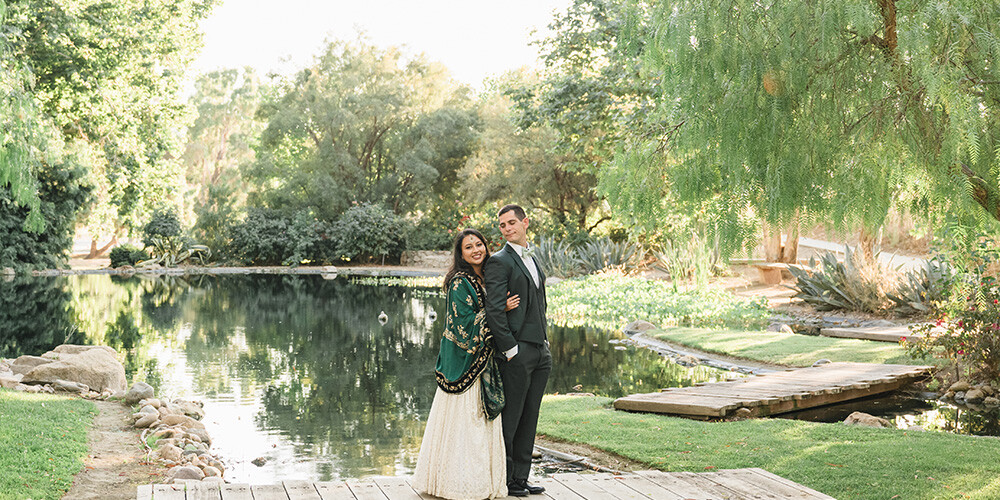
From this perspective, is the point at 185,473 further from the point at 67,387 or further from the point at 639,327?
the point at 639,327

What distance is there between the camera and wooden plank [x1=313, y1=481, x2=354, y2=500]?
4570 mm

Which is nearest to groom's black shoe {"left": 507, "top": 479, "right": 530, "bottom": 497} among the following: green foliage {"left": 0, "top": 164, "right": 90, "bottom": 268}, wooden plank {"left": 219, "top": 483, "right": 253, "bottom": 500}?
wooden plank {"left": 219, "top": 483, "right": 253, "bottom": 500}

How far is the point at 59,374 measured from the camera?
9664mm

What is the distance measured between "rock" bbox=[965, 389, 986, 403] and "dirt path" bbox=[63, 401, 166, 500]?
25.9 ft

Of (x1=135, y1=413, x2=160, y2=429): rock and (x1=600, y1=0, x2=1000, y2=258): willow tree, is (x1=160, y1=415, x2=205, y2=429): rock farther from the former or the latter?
(x1=600, y1=0, x2=1000, y2=258): willow tree

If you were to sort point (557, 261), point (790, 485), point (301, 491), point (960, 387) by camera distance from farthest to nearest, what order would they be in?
point (557, 261)
point (960, 387)
point (790, 485)
point (301, 491)

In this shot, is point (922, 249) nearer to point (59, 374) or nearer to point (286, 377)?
point (286, 377)

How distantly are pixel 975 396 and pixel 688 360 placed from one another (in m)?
3.97

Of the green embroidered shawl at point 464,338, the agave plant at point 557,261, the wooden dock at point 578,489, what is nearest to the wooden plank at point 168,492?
the wooden dock at point 578,489

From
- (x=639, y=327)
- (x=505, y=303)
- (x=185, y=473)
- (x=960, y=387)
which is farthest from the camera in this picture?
(x=639, y=327)

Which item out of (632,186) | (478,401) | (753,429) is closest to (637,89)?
(753,429)

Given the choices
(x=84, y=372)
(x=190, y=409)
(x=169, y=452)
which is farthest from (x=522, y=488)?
(x=84, y=372)

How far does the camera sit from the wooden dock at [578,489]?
456 centimetres

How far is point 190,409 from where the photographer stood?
8.97 metres
